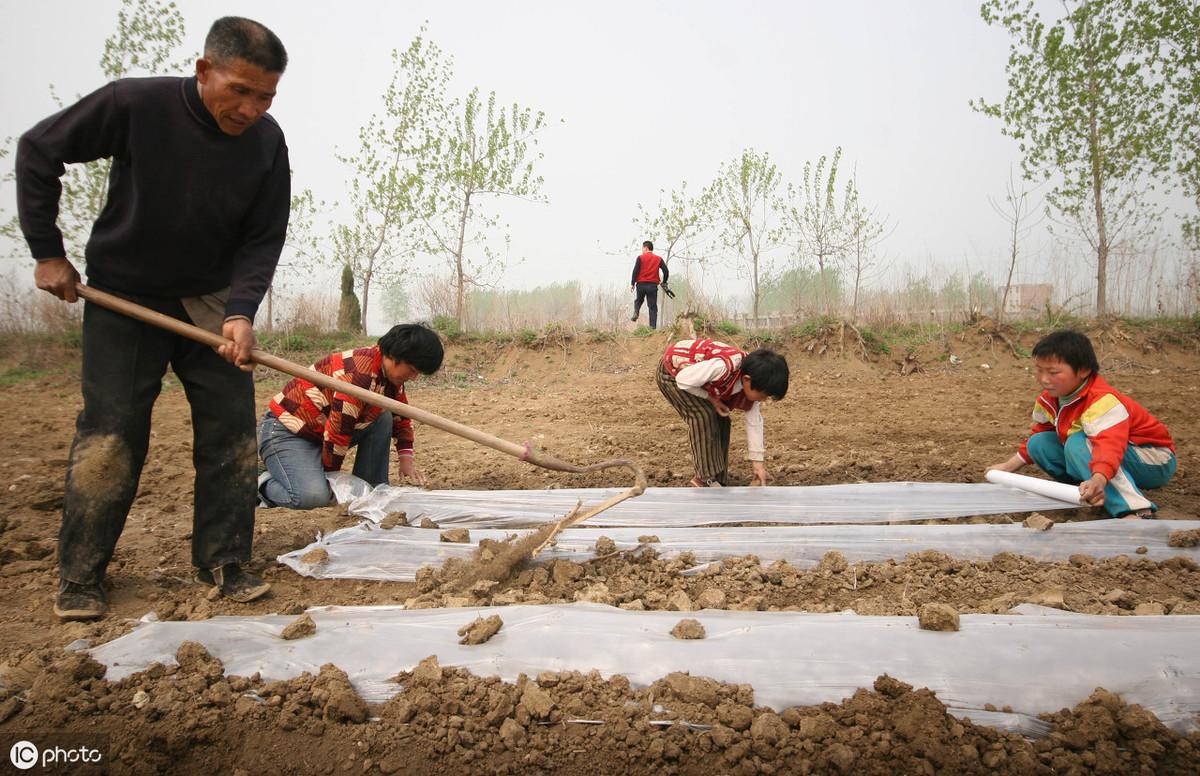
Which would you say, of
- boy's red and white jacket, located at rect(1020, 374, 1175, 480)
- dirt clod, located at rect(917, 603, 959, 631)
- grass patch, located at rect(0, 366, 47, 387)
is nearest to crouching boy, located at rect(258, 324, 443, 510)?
dirt clod, located at rect(917, 603, 959, 631)

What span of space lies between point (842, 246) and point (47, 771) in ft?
47.0

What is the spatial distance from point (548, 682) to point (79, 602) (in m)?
1.55

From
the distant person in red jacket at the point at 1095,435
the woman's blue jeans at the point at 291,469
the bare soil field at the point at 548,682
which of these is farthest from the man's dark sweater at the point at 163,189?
the distant person in red jacket at the point at 1095,435

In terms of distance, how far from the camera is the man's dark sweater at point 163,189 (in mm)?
2084

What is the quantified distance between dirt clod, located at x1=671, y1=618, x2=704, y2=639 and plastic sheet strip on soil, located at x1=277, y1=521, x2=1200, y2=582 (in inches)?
35.6

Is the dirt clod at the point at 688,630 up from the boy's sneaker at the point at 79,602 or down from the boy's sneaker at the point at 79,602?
up

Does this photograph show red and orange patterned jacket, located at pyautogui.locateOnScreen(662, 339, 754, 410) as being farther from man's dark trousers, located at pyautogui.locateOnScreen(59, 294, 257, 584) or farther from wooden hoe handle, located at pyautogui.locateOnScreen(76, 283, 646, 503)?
man's dark trousers, located at pyautogui.locateOnScreen(59, 294, 257, 584)

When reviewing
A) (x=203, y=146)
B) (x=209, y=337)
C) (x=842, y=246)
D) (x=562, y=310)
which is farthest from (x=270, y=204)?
(x=842, y=246)

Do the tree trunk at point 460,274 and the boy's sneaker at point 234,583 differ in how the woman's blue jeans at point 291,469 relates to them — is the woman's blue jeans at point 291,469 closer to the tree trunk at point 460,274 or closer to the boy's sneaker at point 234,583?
the boy's sneaker at point 234,583

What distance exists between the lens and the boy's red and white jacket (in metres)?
3.01

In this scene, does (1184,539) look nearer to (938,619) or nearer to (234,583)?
(938,619)

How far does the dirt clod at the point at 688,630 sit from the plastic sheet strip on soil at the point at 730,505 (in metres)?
1.32

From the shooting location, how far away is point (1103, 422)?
3061 mm

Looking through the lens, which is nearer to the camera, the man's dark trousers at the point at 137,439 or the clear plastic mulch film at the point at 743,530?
the man's dark trousers at the point at 137,439
